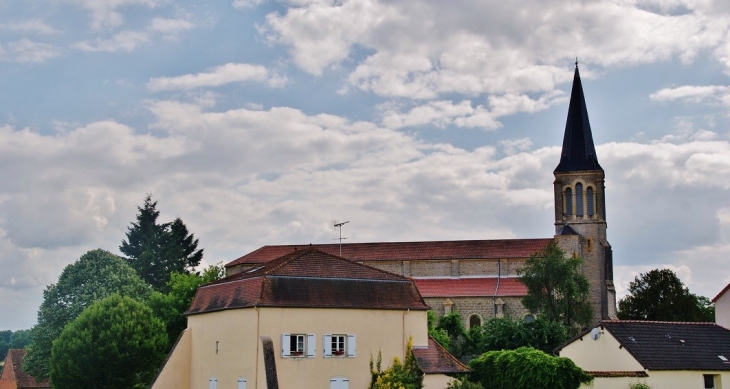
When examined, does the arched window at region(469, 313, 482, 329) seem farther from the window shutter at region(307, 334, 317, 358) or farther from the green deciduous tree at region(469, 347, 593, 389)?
the window shutter at region(307, 334, 317, 358)

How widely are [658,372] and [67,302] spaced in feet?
159

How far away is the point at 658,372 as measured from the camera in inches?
1619

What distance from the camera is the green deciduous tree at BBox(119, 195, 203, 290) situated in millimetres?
96062

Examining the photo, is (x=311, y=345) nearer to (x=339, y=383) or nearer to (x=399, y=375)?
(x=339, y=383)

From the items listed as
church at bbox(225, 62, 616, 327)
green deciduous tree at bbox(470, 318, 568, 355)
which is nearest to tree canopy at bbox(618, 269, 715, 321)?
church at bbox(225, 62, 616, 327)

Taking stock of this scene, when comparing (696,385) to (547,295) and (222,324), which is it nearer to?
(222,324)

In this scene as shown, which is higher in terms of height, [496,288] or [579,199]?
[579,199]

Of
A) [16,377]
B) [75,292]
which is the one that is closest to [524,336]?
[75,292]

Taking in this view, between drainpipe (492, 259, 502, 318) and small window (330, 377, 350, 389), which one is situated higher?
drainpipe (492, 259, 502, 318)

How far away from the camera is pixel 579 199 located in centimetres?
8738

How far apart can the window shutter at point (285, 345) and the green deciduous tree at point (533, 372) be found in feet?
29.4

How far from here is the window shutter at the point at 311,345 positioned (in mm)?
39000

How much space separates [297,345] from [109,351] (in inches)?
771

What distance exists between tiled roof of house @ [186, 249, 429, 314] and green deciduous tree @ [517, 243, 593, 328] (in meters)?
28.1
